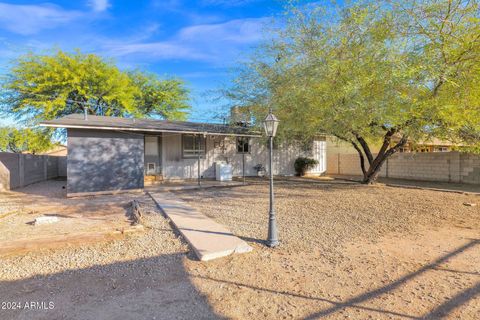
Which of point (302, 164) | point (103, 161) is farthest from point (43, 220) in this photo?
point (302, 164)

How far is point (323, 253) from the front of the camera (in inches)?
164

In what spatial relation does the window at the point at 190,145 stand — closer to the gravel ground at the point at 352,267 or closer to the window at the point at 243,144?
the window at the point at 243,144

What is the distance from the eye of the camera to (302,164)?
16516 mm

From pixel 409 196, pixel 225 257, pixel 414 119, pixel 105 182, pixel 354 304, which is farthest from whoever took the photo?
pixel 105 182

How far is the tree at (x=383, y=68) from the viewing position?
6383 millimetres

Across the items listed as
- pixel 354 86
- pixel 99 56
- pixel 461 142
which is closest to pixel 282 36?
pixel 354 86

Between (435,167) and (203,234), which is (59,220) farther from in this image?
(435,167)

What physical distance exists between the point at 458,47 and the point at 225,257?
7537mm

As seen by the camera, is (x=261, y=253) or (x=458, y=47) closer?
(x=261, y=253)

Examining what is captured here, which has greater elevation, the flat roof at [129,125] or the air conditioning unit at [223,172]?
the flat roof at [129,125]

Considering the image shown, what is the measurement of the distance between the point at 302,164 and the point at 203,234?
497 inches

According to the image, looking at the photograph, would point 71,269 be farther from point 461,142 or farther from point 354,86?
point 461,142

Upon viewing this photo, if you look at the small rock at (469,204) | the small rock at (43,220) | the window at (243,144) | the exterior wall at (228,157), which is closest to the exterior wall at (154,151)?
the exterior wall at (228,157)

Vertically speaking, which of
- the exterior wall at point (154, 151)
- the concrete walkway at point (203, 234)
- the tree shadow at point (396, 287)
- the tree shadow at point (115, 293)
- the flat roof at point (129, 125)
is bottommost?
the tree shadow at point (396, 287)
